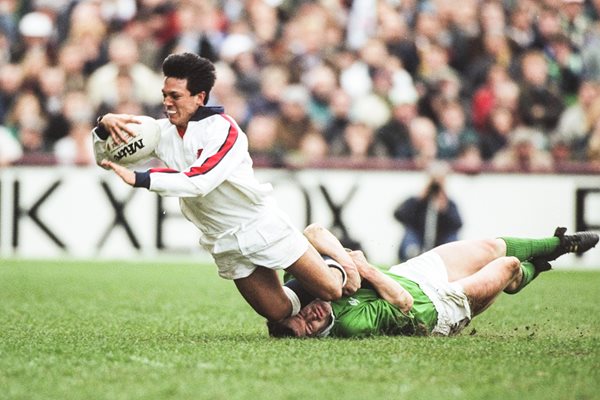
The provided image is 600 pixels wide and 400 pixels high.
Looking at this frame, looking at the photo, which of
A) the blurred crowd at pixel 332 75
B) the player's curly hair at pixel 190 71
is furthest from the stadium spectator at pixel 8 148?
the player's curly hair at pixel 190 71

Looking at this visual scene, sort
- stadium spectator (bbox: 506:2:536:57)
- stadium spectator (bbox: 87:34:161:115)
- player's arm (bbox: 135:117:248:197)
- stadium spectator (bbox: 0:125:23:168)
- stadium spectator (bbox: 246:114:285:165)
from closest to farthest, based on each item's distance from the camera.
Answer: player's arm (bbox: 135:117:248:197), stadium spectator (bbox: 0:125:23:168), stadium spectator (bbox: 87:34:161:115), stadium spectator (bbox: 246:114:285:165), stadium spectator (bbox: 506:2:536:57)

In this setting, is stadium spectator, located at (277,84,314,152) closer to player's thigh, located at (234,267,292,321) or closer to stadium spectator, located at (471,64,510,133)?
stadium spectator, located at (471,64,510,133)

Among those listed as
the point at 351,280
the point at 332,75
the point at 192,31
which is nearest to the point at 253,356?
the point at 351,280

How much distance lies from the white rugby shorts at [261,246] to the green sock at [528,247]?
1.71 m

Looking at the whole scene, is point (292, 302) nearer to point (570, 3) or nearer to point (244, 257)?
point (244, 257)

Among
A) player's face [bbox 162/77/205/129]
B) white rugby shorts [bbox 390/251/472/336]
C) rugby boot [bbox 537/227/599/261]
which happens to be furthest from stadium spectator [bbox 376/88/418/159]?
player's face [bbox 162/77/205/129]

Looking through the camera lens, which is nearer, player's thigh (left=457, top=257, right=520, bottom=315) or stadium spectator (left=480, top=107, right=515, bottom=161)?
player's thigh (left=457, top=257, right=520, bottom=315)

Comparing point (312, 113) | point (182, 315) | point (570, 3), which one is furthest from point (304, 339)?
point (570, 3)

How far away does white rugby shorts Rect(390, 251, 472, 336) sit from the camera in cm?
808

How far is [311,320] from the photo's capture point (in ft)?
25.9

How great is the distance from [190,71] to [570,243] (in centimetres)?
307

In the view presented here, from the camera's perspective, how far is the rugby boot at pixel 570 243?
892cm

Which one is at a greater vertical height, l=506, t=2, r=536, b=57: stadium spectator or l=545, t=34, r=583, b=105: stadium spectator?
l=506, t=2, r=536, b=57: stadium spectator

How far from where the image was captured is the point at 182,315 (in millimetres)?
9727
